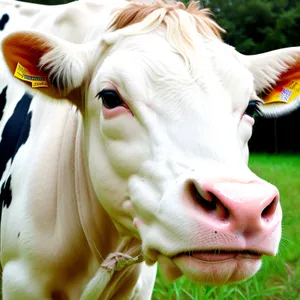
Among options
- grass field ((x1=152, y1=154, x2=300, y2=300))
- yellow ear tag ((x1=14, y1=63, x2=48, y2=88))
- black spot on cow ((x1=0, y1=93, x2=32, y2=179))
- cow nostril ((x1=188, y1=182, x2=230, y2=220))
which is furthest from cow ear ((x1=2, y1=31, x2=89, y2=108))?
grass field ((x1=152, y1=154, x2=300, y2=300))

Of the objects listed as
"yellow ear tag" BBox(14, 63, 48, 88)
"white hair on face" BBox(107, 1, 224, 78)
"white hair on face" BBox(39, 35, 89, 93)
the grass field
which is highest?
"white hair on face" BBox(107, 1, 224, 78)

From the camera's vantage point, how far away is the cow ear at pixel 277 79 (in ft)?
8.49

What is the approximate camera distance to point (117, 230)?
2.52 m

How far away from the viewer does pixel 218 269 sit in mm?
1724

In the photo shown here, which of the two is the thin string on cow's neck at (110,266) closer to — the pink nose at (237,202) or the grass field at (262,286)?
the pink nose at (237,202)

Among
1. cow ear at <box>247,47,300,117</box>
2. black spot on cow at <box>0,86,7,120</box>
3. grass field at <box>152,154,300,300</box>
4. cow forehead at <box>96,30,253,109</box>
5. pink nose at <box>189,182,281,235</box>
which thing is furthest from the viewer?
grass field at <box>152,154,300,300</box>

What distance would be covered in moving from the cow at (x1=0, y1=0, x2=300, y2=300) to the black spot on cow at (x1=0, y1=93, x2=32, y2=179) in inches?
0.4

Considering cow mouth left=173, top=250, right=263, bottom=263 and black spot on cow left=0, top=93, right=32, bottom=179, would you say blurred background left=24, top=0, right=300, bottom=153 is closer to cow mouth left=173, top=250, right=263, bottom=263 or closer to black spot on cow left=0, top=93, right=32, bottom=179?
black spot on cow left=0, top=93, right=32, bottom=179

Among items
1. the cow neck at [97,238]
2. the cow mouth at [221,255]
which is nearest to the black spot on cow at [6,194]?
the cow neck at [97,238]

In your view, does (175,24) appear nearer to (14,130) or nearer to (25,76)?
(25,76)

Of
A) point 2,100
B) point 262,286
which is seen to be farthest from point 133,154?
point 262,286

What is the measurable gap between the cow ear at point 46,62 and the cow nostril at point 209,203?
3.14 ft

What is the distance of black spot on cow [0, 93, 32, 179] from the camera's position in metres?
3.13

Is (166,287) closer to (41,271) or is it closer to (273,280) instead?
(273,280)
